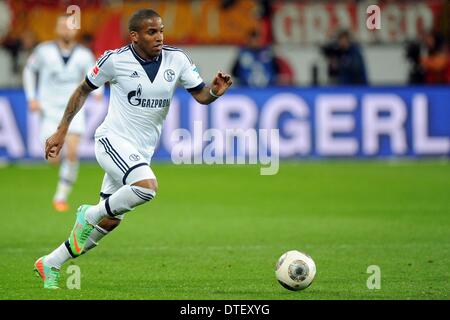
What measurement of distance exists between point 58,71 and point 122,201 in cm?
691

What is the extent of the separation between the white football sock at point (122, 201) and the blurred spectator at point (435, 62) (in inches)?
Answer: 548

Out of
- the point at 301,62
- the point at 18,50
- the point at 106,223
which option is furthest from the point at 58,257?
the point at 301,62

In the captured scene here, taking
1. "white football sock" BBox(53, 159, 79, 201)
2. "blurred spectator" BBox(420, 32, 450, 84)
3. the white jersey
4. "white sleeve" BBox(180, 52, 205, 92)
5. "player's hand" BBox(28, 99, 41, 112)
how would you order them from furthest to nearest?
"blurred spectator" BBox(420, 32, 450, 84) → "player's hand" BBox(28, 99, 41, 112) → "white football sock" BBox(53, 159, 79, 201) → "white sleeve" BBox(180, 52, 205, 92) → the white jersey

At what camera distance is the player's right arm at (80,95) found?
851cm

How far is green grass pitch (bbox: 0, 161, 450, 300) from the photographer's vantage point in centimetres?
835

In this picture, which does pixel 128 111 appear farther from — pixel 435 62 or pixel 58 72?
pixel 435 62

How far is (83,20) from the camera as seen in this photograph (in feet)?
76.9

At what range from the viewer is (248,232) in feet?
39.5

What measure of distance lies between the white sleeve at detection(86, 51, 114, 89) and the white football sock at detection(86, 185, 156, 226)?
3.20 ft

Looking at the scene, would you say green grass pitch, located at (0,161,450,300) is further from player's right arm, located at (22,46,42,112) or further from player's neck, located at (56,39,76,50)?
player's neck, located at (56,39,76,50)

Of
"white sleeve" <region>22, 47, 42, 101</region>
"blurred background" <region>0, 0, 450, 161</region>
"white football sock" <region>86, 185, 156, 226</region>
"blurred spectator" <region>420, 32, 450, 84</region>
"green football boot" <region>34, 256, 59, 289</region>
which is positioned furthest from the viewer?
"blurred spectator" <region>420, 32, 450, 84</region>

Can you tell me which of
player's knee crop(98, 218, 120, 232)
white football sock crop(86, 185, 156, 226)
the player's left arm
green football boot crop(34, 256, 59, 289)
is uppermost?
the player's left arm

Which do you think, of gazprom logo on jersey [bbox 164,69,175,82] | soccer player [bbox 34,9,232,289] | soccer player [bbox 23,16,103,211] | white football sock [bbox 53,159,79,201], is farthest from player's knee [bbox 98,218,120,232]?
soccer player [bbox 23,16,103,211]
